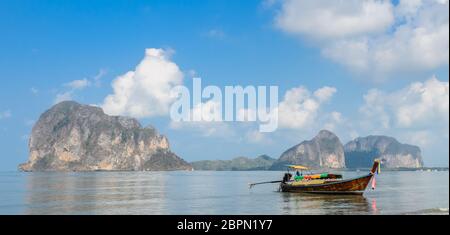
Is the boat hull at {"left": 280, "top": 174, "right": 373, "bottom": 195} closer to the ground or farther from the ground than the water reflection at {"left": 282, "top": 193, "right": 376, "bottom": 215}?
farther from the ground

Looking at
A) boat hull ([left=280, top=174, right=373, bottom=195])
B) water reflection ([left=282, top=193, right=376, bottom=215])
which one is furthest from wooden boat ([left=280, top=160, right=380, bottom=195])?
water reflection ([left=282, top=193, right=376, bottom=215])

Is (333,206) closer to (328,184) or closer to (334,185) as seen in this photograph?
(334,185)

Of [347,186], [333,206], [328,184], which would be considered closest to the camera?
[333,206]

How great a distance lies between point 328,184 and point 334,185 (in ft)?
2.19

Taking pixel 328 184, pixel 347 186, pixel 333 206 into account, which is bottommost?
pixel 333 206

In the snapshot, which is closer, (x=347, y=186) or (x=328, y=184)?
(x=347, y=186)

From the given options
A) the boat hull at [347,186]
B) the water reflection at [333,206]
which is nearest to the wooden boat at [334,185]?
the boat hull at [347,186]

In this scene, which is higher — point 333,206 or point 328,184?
point 328,184

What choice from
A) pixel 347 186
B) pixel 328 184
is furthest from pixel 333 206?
pixel 328 184

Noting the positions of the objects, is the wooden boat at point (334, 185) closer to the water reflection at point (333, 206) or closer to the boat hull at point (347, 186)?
the boat hull at point (347, 186)

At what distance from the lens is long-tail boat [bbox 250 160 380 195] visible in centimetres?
4688

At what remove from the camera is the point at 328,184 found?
47750 millimetres

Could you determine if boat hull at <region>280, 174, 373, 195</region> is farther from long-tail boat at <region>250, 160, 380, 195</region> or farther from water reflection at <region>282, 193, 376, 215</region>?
water reflection at <region>282, 193, 376, 215</region>
